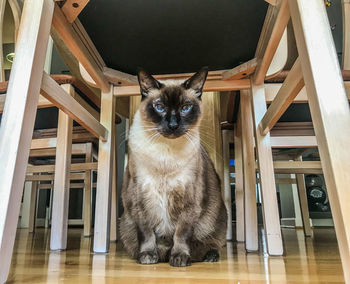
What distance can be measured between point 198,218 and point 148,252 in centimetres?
22

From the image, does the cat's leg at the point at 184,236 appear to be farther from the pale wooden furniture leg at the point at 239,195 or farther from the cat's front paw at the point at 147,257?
the pale wooden furniture leg at the point at 239,195

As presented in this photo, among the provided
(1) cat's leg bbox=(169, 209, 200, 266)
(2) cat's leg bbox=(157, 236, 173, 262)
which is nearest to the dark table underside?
(1) cat's leg bbox=(169, 209, 200, 266)

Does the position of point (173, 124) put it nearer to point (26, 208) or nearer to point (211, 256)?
point (211, 256)

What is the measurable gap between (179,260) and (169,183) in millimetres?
261

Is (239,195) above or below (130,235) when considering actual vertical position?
above

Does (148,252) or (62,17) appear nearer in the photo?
(62,17)

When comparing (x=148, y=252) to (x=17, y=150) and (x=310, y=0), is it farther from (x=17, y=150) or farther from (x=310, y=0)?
(x=310, y=0)

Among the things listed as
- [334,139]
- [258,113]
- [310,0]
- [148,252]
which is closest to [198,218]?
[148,252]

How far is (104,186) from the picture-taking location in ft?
4.19

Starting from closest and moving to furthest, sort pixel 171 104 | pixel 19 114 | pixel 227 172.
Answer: pixel 19 114, pixel 171 104, pixel 227 172

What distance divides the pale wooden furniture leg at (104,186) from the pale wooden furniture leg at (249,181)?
0.65 m

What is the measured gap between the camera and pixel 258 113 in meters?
1.25

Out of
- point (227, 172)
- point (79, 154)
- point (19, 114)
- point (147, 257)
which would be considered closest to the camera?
point (19, 114)

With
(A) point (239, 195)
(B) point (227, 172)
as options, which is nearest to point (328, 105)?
(A) point (239, 195)
